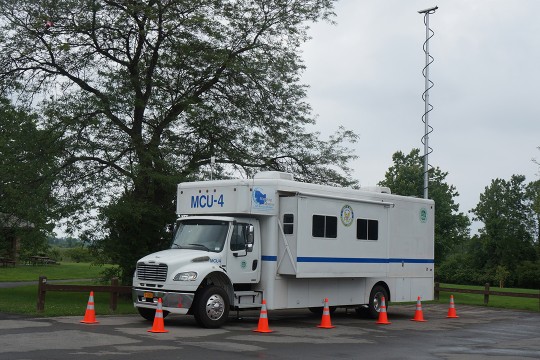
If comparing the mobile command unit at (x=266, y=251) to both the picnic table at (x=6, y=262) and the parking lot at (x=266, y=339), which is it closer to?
the parking lot at (x=266, y=339)

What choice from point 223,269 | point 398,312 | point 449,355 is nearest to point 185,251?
point 223,269

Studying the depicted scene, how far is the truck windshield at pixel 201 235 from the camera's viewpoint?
17.0m

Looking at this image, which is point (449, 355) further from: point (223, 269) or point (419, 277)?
point (419, 277)

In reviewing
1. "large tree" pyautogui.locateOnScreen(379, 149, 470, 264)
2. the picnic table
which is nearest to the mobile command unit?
"large tree" pyautogui.locateOnScreen(379, 149, 470, 264)

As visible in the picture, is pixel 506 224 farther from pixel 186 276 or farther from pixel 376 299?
pixel 186 276

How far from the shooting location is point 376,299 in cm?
2055

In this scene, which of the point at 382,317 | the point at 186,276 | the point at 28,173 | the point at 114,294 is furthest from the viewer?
the point at 28,173

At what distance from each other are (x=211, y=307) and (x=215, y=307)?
0.39ft

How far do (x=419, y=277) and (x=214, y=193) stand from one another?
7852 millimetres

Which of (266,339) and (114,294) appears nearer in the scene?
(266,339)

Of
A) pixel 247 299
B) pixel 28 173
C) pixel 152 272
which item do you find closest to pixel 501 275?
pixel 28 173

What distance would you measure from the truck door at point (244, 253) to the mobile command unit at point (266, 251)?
0.03 m

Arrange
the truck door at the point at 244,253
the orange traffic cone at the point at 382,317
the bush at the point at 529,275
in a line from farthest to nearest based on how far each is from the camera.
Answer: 1. the bush at the point at 529,275
2. the orange traffic cone at the point at 382,317
3. the truck door at the point at 244,253

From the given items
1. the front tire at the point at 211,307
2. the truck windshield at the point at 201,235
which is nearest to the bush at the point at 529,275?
the truck windshield at the point at 201,235
